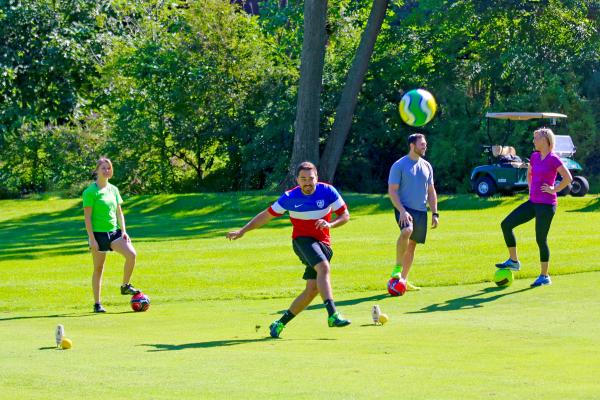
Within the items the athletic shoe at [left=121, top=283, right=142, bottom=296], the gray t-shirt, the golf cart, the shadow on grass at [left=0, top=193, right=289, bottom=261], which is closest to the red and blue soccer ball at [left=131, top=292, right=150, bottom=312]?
the athletic shoe at [left=121, top=283, right=142, bottom=296]

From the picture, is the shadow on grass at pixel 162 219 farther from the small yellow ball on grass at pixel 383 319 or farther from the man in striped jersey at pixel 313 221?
the man in striped jersey at pixel 313 221

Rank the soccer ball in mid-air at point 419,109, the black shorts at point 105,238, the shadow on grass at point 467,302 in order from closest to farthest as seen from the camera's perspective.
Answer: the shadow on grass at point 467,302 → the black shorts at point 105,238 → the soccer ball in mid-air at point 419,109

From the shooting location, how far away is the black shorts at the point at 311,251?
11719 mm

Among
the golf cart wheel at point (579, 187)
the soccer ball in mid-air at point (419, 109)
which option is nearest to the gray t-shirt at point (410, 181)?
the soccer ball in mid-air at point (419, 109)

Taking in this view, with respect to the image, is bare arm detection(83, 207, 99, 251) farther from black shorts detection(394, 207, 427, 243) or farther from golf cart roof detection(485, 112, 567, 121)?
golf cart roof detection(485, 112, 567, 121)

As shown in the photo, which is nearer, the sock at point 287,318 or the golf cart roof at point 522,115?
the sock at point 287,318

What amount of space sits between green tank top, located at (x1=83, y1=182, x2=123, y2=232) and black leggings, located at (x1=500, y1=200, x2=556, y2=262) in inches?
217

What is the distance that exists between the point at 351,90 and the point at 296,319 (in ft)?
66.7

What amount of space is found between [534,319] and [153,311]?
18.3ft

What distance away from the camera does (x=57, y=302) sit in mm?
17328

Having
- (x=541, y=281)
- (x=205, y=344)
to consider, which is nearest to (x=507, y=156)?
(x=541, y=281)

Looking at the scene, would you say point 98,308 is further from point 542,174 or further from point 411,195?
point 542,174

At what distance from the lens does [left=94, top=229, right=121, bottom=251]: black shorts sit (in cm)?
1537

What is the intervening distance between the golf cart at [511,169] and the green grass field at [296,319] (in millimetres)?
2857
